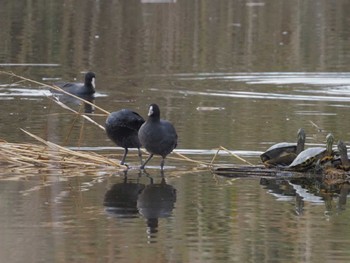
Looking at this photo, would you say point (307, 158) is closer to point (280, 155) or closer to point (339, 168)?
point (339, 168)

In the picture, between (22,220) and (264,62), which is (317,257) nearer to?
(22,220)

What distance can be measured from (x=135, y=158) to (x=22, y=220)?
385 cm

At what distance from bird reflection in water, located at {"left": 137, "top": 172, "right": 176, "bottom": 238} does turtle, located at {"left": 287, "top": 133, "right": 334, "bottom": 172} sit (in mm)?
1326

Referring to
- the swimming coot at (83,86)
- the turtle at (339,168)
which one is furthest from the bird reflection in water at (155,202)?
the swimming coot at (83,86)

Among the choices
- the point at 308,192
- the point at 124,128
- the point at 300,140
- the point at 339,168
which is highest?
the point at 124,128

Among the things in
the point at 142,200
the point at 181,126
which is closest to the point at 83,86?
the point at 181,126

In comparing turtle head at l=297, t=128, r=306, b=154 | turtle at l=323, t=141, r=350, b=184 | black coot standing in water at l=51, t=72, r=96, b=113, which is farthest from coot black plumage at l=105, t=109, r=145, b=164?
black coot standing in water at l=51, t=72, r=96, b=113

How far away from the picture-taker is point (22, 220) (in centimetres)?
1031

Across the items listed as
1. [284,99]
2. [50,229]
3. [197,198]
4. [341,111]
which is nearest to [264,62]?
[284,99]

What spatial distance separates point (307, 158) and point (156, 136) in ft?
4.88

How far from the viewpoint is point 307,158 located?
1262 centimetres

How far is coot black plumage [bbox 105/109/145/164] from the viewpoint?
43.8 feet

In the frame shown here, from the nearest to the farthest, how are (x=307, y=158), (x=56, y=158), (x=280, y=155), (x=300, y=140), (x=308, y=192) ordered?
1. (x=308, y=192)
2. (x=307, y=158)
3. (x=280, y=155)
4. (x=300, y=140)
5. (x=56, y=158)

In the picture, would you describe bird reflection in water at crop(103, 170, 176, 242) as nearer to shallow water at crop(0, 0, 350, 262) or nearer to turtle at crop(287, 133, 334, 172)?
shallow water at crop(0, 0, 350, 262)
